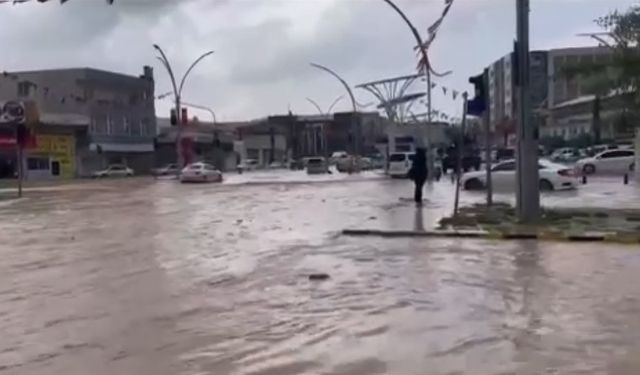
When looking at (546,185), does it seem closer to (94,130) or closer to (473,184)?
(473,184)

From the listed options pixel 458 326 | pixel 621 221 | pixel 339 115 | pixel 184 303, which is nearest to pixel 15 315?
pixel 184 303

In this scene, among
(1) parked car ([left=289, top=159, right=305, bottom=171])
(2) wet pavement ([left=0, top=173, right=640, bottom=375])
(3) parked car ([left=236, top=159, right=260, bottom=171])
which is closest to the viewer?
(2) wet pavement ([left=0, top=173, right=640, bottom=375])

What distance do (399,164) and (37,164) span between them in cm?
3440

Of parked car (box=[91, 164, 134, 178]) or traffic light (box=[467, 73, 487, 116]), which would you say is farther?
parked car (box=[91, 164, 134, 178])

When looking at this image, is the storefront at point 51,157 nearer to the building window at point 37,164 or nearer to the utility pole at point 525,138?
the building window at point 37,164

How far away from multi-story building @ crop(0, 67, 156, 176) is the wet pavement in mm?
66574

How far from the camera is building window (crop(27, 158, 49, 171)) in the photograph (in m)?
80.5

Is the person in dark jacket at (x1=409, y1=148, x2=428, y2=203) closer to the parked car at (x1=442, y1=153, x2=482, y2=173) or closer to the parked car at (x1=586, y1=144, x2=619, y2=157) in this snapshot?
the parked car at (x1=442, y1=153, x2=482, y2=173)

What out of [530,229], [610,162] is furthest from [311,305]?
[610,162]

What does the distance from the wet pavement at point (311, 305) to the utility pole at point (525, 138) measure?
274cm

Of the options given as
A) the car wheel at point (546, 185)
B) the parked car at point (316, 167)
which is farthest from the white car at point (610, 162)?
the parked car at point (316, 167)

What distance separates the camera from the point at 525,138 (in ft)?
68.8

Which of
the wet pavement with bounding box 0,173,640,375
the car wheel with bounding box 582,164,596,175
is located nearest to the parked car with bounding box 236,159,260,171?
the car wheel with bounding box 582,164,596,175

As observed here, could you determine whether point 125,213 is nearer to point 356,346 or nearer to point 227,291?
point 227,291
